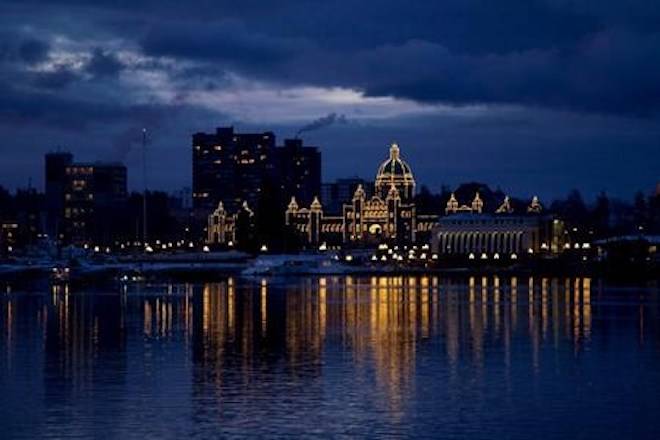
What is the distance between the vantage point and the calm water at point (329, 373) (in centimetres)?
2806

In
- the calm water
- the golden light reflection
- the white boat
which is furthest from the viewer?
the white boat

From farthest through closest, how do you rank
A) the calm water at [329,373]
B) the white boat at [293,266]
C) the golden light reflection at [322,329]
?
the white boat at [293,266]
the golden light reflection at [322,329]
the calm water at [329,373]

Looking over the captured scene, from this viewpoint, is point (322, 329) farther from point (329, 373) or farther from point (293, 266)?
point (293, 266)

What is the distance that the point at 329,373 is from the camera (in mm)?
36562

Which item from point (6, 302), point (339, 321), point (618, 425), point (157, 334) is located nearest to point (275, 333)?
point (157, 334)

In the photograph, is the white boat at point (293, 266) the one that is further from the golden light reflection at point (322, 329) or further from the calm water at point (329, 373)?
the calm water at point (329, 373)

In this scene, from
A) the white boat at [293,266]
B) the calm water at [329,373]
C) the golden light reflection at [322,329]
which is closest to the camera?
the calm water at [329,373]

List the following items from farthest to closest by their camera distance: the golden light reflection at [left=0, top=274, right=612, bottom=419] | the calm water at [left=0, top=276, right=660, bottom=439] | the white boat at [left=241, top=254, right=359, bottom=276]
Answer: the white boat at [left=241, top=254, right=359, bottom=276], the golden light reflection at [left=0, top=274, right=612, bottom=419], the calm water at [left=0, top=276, right=660, bottom=439]

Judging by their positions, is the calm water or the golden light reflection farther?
the golden light reflection

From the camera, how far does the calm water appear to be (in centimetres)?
2806

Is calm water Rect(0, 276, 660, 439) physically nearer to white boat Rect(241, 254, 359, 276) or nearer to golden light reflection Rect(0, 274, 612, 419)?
golden light reflection Rect(0, 274, 612, 419)

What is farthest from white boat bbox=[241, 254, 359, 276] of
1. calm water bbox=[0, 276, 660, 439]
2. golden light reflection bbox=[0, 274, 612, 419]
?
calm water bbox=[0, 276, 660, 439]

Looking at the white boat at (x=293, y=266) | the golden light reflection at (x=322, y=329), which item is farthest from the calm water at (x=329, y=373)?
the white boat at (x=293, y=266)

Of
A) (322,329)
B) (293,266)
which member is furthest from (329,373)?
(293,266)
